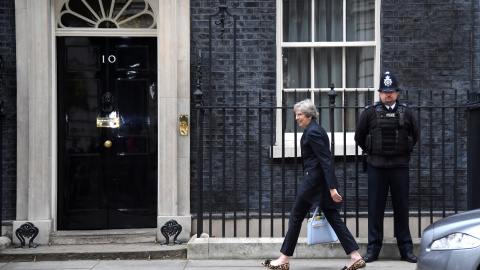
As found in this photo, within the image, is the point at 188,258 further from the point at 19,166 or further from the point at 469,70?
the point at 469,70

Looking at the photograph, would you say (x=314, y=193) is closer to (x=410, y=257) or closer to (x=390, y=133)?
(x=390, y=133)

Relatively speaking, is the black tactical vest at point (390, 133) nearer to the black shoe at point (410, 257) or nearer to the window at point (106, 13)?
the black shoe at point (410, 257)

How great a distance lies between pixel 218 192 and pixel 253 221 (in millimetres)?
577

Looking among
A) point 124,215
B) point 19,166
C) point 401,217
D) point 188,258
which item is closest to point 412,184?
point 401,217

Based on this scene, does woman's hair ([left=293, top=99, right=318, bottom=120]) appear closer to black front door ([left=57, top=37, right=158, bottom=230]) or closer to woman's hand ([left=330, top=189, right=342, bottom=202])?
woman's hand ([left=330, top=189, right=342, bottom=202])

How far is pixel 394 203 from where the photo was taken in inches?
330

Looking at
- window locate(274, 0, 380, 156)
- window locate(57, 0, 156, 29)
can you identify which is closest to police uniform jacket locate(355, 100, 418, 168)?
window locate(274, 0, 380, 156)

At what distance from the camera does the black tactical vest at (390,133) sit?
8.20 meters

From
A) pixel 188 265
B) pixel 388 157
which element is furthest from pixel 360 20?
pixel 188 265

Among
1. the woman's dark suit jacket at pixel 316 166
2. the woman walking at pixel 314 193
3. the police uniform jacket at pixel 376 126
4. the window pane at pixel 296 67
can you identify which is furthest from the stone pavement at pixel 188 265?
the window pane at pixel 296 67

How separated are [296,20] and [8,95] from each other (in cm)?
382

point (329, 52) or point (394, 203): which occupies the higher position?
point (329, 52)

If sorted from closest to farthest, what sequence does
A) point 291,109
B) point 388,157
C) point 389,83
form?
point 389,83
point 388,157
point 291,109

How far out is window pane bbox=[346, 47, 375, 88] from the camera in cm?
1016
